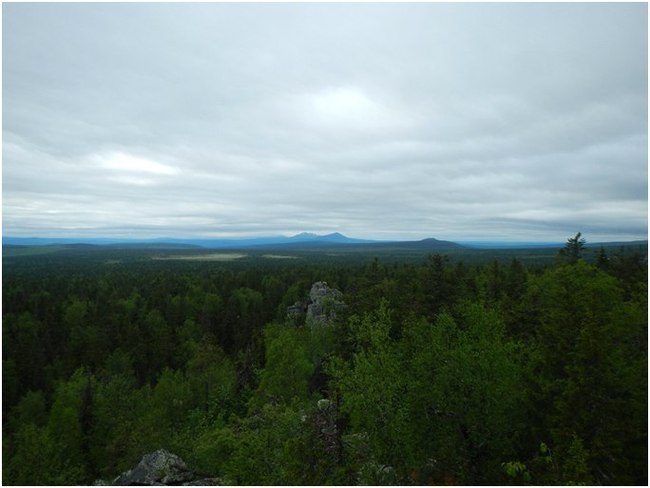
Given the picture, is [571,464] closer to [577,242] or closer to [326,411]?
[326,411]

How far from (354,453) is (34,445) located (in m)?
25.3

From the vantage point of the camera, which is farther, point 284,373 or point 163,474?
point 284,373

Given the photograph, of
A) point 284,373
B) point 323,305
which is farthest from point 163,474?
point 323,305

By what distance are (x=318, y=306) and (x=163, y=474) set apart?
41.6 m

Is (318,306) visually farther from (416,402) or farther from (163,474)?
(416,402)

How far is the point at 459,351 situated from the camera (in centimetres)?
1827

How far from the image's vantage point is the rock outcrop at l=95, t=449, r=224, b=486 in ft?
81.8

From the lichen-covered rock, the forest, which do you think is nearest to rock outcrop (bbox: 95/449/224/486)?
Answer: the forest

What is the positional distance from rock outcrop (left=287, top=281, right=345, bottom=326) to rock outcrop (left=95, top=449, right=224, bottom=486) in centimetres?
2684

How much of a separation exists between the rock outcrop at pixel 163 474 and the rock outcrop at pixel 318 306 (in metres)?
26.8

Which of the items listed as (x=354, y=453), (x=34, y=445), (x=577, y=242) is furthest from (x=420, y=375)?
(x=577, y=242)

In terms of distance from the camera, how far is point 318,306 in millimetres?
65875

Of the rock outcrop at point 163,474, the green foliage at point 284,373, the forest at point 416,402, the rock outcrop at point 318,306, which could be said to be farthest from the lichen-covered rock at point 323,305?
the rock outcrop at point 163,474

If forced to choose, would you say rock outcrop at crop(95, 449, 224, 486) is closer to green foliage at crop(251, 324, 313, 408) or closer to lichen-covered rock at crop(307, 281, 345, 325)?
green foliage at crop(251, 324, 313, 408)
